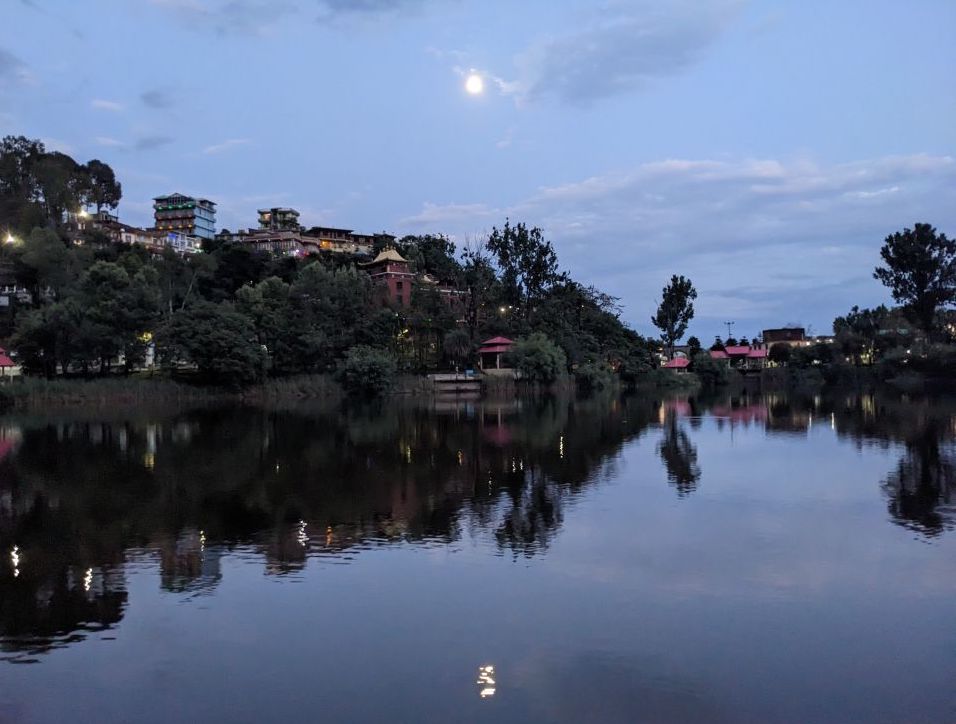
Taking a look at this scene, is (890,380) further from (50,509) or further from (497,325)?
(50,509)

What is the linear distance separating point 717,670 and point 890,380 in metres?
69.3

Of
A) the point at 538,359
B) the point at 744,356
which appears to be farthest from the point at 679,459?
the point at 744,356

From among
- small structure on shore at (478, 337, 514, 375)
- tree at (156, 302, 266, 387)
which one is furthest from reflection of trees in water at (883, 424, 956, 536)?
small structure on shore at (478, 337, 514, 375)

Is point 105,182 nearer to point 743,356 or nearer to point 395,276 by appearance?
point 395,276

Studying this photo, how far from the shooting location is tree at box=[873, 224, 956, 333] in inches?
2422

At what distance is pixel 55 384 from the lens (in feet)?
140

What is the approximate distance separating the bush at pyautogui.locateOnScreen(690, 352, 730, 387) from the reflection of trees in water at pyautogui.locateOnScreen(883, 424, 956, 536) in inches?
2074

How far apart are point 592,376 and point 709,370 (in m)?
20.5

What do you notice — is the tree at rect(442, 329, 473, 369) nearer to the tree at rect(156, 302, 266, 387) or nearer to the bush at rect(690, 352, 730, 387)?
the tree at rect(156, 302, 266, 387)

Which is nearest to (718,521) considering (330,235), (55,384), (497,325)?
(55,384)

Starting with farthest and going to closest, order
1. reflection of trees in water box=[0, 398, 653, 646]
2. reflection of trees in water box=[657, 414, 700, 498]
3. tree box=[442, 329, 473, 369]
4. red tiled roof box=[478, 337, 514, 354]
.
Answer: red tiled roof box=[478, 337, 514, 354]
tree box=[442, 329, 473, 369]
reflection of trees in water box=[657, 414, 700, 498]
reflection of trees in water box=[0, 398, 653, 646]

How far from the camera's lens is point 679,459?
769 inches

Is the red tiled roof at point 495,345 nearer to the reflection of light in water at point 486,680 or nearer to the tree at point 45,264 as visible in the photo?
the tree at point 45,264

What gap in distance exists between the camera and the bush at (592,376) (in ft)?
193
